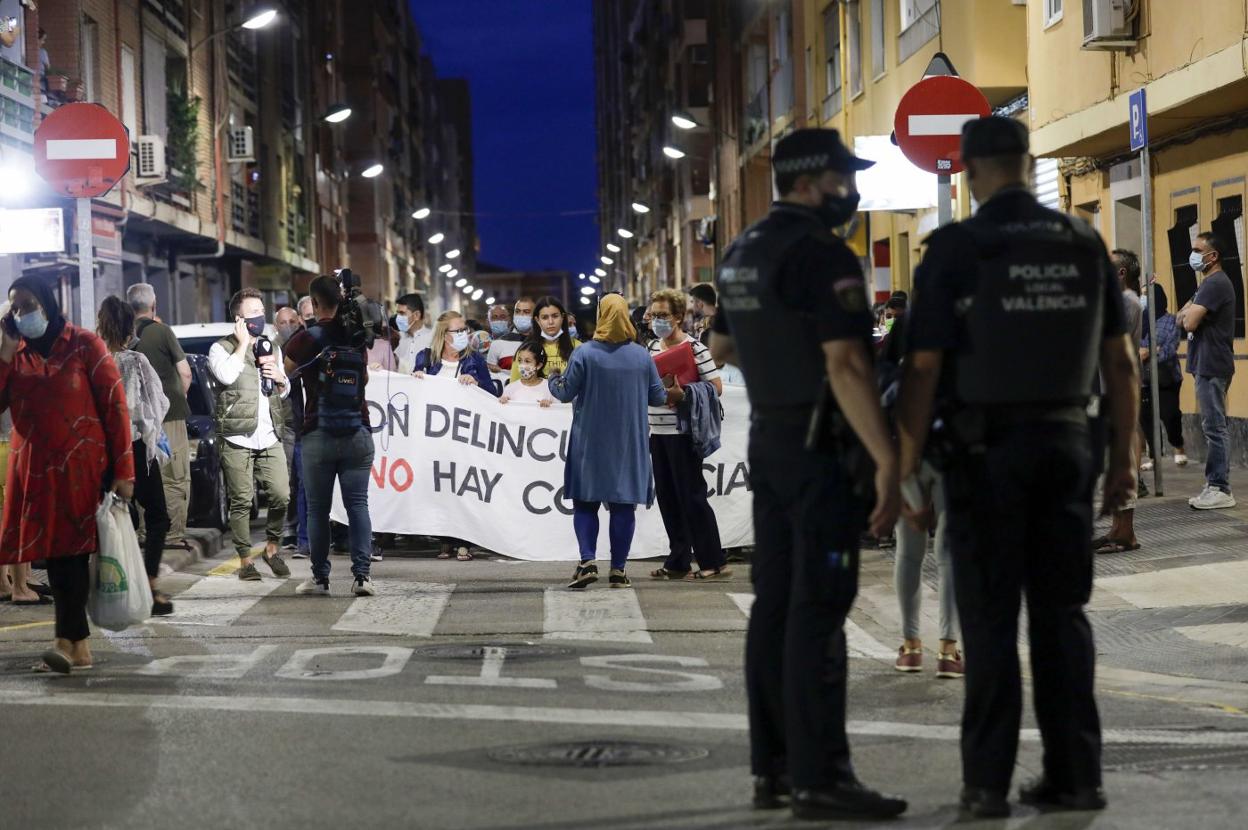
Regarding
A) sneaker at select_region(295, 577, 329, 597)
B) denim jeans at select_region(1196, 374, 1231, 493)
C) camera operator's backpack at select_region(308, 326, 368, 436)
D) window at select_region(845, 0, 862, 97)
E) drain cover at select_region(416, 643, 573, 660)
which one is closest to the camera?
drain cover at select_region(416, 643, 573, 660)

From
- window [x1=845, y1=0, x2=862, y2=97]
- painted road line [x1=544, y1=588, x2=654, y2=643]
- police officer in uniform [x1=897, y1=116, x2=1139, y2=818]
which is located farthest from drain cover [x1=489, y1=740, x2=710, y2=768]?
window [x1=845, y1=0, x2=862, y2=97]

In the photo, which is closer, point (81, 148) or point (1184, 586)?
point (1184, 586)

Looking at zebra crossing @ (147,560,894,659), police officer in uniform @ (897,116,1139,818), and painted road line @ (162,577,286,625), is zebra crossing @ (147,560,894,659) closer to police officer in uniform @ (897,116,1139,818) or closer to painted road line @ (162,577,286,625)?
painted road line @ (162,577,286,625)

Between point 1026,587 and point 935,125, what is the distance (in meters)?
5.63

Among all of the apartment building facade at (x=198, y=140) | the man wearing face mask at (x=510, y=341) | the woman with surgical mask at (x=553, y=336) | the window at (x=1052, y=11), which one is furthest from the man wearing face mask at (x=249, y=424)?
the window at (x=1052, y=11)

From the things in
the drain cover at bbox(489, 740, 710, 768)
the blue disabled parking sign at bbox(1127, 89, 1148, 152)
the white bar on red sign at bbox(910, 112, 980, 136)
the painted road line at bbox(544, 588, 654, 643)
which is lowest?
the painted road line at bbox(544, 588, 654, 643)

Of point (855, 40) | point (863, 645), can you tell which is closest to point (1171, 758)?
point (863, 645)

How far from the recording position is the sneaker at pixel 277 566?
522 inches

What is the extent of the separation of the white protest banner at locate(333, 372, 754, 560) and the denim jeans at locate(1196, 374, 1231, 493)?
328 centimetres

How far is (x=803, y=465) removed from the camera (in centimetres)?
556

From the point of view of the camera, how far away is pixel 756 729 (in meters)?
5.78

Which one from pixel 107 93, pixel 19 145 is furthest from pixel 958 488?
pixel 107 93

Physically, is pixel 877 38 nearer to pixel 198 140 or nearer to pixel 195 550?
pixel 198 140

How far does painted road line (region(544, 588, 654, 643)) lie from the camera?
32.4ft
